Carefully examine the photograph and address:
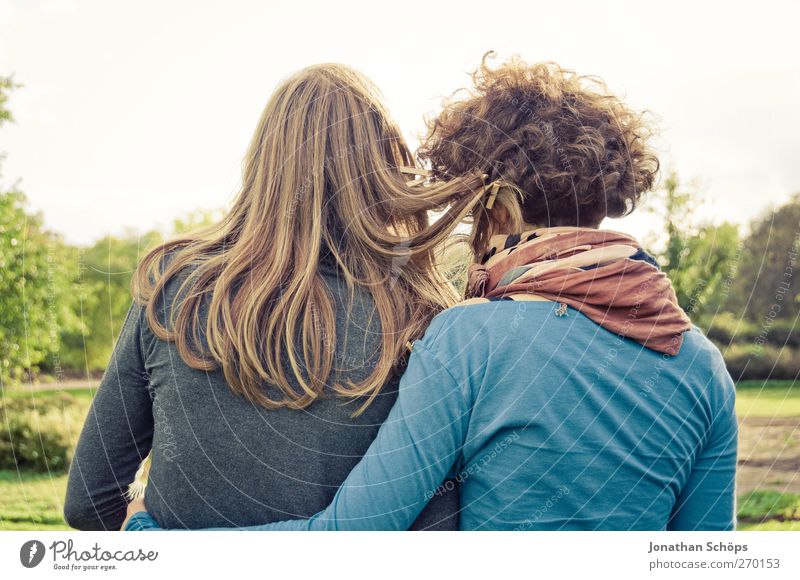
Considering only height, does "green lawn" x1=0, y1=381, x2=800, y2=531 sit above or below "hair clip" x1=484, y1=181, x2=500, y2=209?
below

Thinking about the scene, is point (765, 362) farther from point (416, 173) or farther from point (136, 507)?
point (136, 507)

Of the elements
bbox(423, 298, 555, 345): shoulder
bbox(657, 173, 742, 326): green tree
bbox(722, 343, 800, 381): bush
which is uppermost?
bbox(423, 298, 555, 345): shoulder

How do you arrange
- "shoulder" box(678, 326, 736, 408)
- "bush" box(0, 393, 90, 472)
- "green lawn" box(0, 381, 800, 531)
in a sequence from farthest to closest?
"bush" box(0, 393, 90, 472), "green lawn" box(0, 381, 800, 531), "shoulder" box(678, 326, 736, 408)

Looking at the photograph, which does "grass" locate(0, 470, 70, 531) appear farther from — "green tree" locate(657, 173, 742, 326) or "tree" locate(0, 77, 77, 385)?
"green tree" locate(657, 173, 742, 326)

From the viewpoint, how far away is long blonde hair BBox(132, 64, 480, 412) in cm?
155

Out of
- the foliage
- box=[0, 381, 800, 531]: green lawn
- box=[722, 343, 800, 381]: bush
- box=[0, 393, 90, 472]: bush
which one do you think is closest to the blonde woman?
box=[0, 381, 800, 531]: green lawn

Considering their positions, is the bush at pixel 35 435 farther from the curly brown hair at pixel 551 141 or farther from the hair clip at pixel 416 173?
the curly brown hair at pixel 551 141

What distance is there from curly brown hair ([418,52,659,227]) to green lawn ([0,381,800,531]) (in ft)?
7.59

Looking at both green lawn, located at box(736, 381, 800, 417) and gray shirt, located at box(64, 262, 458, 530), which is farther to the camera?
green lawn, located at box(736, 381, 800, 417)

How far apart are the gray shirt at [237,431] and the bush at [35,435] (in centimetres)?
362

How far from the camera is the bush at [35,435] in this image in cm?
496

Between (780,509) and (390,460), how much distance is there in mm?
3090

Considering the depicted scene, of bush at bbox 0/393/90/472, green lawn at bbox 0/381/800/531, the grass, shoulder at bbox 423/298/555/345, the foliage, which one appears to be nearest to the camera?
shoulder at bbox 423/298/555/345

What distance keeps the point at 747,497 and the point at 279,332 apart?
353 centimetres
